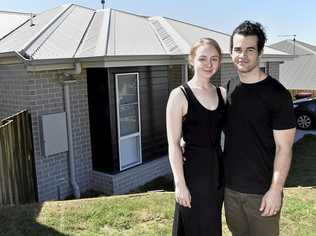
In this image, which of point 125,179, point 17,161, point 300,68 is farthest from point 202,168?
point 300,68

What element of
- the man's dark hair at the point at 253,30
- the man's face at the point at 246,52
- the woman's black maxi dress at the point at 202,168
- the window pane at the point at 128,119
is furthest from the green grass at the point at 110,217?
the man's dark hair at the point at 253,30

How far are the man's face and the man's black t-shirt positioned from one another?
129mm

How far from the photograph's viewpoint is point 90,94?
7.19 metres

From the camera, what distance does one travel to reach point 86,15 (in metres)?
8.85

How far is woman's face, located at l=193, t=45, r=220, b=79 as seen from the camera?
260 centimetres

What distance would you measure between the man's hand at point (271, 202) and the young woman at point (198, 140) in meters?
0.33

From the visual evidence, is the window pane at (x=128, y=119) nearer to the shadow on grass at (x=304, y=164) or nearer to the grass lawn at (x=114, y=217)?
the grass lawn at (x=114, y=217)

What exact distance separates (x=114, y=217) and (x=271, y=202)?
258cm

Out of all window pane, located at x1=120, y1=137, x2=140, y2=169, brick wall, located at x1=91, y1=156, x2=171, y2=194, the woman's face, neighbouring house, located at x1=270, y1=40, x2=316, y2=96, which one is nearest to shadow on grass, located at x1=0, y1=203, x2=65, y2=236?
brick wall, located at x1=91, y1=156, x2=171, y2=194

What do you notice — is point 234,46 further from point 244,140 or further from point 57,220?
point 57,220

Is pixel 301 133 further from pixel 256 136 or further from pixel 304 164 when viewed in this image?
pixel 256 136

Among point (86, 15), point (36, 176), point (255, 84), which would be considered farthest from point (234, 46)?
point (86, 15)

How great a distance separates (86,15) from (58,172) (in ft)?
13.2

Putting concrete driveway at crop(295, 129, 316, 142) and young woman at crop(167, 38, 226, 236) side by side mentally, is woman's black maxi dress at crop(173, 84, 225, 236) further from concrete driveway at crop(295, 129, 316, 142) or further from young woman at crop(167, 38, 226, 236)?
concrete driveway at crop(295, 129, 316, 142)
